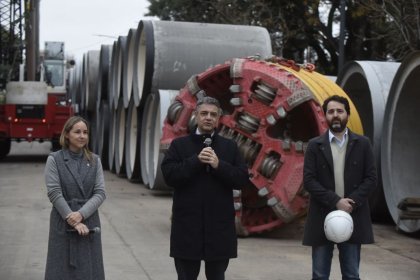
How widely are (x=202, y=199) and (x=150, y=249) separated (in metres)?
4.23

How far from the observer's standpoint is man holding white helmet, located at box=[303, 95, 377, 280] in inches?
235

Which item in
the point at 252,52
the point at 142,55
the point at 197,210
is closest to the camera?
the point at 197,210

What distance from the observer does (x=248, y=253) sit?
30.5 feet

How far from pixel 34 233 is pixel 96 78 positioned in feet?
54.7

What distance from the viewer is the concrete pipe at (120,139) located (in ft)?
65.6

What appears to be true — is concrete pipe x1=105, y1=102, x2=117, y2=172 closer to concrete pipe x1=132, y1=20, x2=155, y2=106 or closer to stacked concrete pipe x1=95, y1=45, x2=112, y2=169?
stacked concrete pipe x1=95, y1=45, x2=112, y2=169

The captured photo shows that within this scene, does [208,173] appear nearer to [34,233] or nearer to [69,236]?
[69,236]

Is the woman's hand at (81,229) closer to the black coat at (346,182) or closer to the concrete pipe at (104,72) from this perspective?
the black coat at (346,182)

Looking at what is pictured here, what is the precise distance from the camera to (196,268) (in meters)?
5.45

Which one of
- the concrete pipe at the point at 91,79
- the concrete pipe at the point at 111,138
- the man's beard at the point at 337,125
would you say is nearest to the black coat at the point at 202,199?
the man's beard at the point at 337,125

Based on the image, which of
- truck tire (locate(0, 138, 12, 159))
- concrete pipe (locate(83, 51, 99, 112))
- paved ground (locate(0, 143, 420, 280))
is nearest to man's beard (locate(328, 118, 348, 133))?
paved ground (locate(0, 143, 420, 280))

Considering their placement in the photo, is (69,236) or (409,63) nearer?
(69,236)

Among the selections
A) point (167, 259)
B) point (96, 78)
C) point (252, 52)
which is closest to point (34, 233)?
point (167, 259)

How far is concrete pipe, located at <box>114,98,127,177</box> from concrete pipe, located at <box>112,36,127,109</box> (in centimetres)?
29
